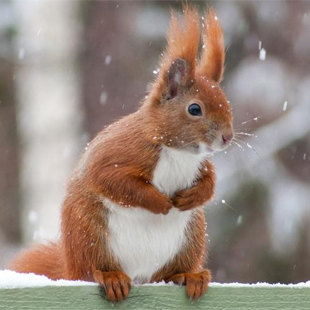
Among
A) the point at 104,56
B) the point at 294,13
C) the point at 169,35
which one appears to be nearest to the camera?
the point at 169,35

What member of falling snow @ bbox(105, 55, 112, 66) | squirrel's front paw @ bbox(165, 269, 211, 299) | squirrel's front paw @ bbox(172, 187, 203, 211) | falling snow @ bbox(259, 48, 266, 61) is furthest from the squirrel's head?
falling snow @ bbox(259, 48, 266, 61)

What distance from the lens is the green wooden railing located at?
112 inches

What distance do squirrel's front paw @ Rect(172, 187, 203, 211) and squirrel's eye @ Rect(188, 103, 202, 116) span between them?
237mm

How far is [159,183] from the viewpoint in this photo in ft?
10.6

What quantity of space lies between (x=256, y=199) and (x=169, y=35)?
3744mm

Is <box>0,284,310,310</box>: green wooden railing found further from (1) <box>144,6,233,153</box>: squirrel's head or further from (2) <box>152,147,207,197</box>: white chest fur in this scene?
(1) <box>144,6,233,153</box>: squirrel's head

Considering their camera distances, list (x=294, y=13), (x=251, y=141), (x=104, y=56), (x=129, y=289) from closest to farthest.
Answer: (x=129, y=289) < (x=251, y=141) < (x=104, y=56) < (x=294, y=13)

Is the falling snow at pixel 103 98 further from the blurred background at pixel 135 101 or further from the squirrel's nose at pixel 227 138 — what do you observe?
the squirrel's nose at pixel 227 138

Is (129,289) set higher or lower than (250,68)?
lower

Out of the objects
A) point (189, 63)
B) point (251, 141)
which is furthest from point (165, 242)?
point (251, 141)

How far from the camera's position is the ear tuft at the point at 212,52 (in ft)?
10.9

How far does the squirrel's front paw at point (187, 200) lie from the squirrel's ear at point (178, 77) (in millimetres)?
344

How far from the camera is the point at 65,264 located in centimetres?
331

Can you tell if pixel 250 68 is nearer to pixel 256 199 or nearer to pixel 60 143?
pixel 256 199
